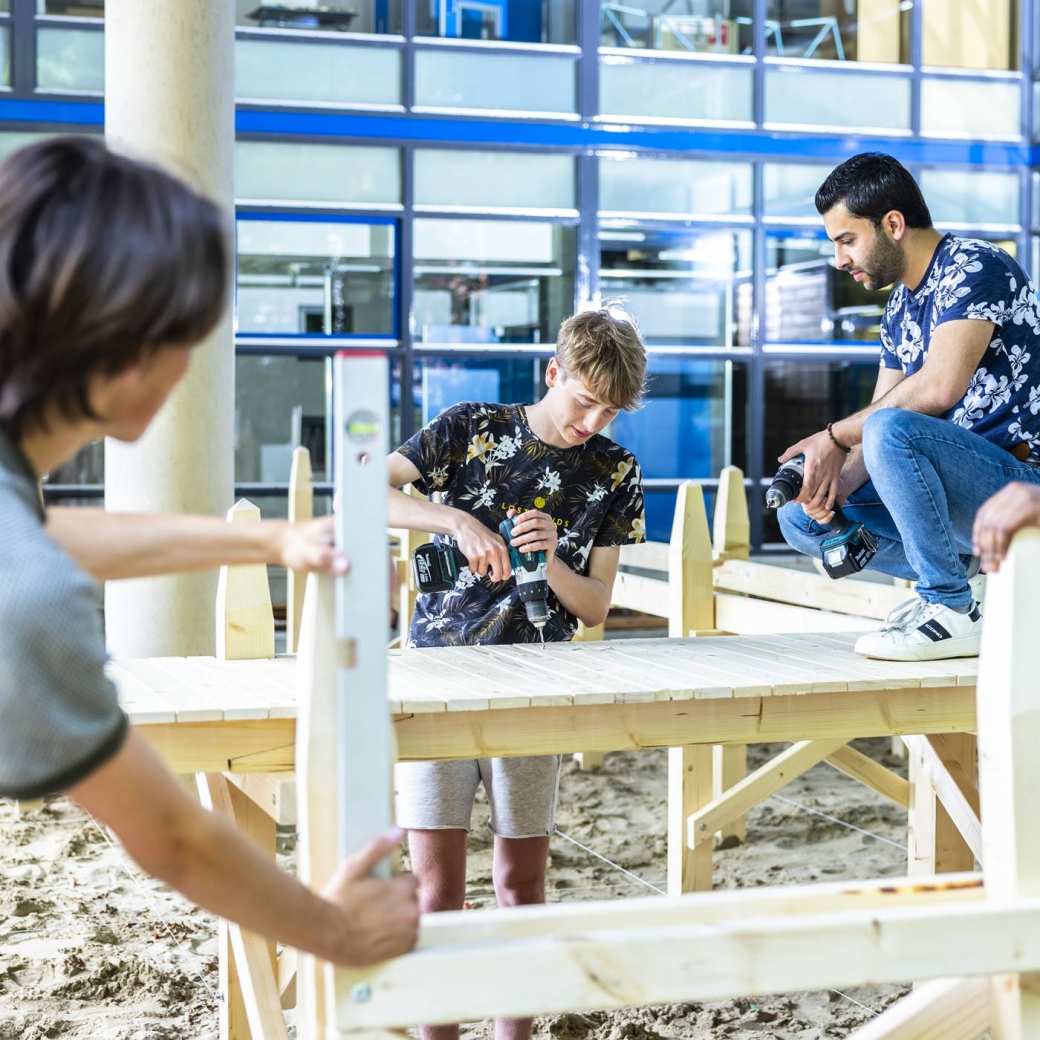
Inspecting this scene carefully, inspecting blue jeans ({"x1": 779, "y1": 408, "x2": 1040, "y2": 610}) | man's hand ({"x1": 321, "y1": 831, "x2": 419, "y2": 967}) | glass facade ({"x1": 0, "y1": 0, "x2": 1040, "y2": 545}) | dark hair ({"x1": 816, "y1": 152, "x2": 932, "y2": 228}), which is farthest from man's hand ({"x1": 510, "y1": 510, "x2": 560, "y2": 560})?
glass facade ({"x1": 0, "y1": 0, "x2": 1040, "y2": 545})

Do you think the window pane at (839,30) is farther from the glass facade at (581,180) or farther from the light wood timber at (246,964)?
the light wood timber at (246,964)

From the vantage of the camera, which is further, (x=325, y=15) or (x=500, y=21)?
(x=500, y=21)

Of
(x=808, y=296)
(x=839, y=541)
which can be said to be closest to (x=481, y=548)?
(x=839, y=541)

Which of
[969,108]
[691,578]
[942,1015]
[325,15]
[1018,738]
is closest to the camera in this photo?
[1018,738]

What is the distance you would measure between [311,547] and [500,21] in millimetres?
12678

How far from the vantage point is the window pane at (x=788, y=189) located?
13.8 meters

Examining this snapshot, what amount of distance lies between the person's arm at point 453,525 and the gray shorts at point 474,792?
45cm

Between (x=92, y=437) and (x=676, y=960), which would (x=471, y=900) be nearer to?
(x=676, y=960)

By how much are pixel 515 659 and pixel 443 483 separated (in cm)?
49

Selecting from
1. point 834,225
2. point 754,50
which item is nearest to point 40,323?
point 834,225

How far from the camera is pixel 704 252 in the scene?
13.8 m

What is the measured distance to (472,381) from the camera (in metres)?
Answer: 13.1

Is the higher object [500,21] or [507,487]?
[500,21]

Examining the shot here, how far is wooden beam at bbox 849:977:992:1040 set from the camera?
71.7 inches
